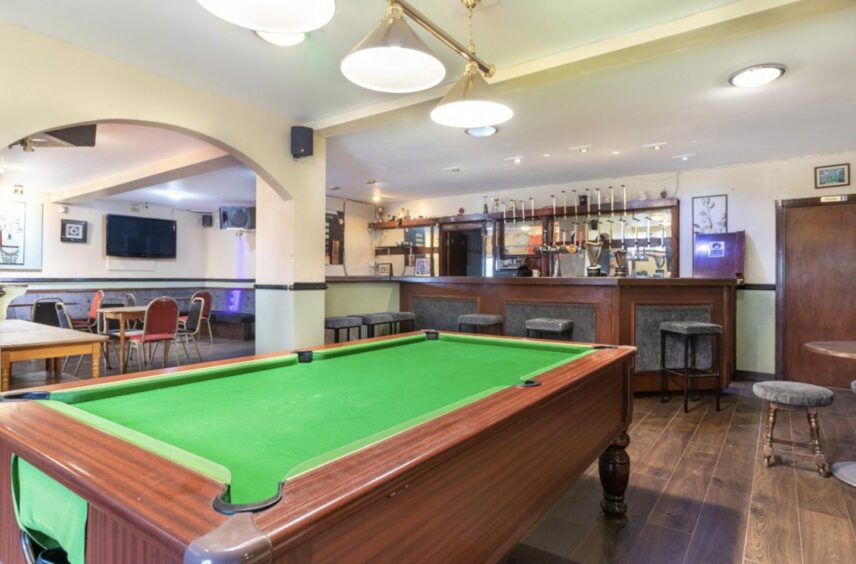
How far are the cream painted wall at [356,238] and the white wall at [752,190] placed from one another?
4.54m

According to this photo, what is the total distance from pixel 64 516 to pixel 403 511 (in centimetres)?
62

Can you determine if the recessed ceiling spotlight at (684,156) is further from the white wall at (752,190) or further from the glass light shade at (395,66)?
the glass light shade at (395,66)

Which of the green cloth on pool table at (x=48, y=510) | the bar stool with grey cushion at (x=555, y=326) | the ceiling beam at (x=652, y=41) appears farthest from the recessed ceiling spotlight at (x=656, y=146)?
the green cloth on pool table at (x=48, y=510)

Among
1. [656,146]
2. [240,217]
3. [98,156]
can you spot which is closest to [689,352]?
[656,146]

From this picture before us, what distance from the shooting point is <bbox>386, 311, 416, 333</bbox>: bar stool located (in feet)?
17.6

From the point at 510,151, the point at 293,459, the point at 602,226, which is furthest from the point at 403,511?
the point at 602,226

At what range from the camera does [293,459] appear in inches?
35.5

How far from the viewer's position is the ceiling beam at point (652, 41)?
224cm

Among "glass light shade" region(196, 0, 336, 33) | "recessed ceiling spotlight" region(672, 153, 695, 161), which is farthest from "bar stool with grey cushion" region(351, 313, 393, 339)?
"recessed ceiling spotlight" region(672, 153, 695, 161)

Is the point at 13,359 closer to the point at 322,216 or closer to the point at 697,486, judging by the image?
the point at 322,216

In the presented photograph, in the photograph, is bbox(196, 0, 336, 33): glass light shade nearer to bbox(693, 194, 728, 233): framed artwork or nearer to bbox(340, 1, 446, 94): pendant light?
bbox(340, 1, 446, 94): pendant light

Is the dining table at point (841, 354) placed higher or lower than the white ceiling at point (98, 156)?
lower

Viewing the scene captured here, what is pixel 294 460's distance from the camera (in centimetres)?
90

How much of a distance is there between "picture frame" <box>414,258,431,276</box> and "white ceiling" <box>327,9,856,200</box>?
1.97 meters
